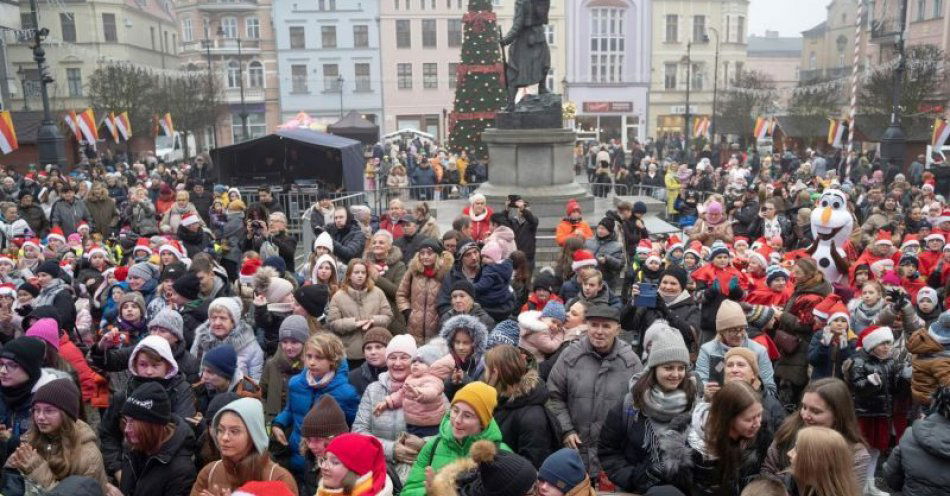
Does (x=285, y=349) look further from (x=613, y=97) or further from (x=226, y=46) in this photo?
(x=226, y=46)

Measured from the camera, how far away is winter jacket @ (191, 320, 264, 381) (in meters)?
6.30

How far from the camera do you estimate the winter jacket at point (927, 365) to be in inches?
225

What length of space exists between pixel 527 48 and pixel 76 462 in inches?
494

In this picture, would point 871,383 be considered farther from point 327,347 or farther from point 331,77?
point 331,77

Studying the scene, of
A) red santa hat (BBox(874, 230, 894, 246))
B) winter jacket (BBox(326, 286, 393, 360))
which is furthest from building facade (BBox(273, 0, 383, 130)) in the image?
winter jacket (BBox(326, 286, 393, 360))

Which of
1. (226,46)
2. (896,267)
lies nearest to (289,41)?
(226,46)

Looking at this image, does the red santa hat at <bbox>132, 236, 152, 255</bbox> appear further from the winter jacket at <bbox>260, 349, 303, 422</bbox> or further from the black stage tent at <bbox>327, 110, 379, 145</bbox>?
the black stage tent at <bbox>327, 110, 379, 145</bbox>

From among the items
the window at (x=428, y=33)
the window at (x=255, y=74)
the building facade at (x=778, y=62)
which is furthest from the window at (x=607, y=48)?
the building facade at (x=778, y=62)

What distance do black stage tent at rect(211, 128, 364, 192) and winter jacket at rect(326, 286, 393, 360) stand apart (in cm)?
1396

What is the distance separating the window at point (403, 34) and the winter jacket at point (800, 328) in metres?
54.5

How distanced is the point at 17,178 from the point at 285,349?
18.7 m

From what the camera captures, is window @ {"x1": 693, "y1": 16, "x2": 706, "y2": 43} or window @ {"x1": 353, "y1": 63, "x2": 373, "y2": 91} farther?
window @ {"x1": 353, "y1": 63, "x2": 373, "y2": 91}

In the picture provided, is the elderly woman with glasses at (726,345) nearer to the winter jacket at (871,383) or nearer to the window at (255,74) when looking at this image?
the winter jacket at (871,383)

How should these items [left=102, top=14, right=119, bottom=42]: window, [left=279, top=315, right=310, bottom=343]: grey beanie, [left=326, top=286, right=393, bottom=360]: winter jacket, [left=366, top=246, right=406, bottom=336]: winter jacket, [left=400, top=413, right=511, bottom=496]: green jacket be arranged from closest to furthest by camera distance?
[left=400, top=413, right=511, bottom=496]: green jacket < [left=279, top=315, right=310, bottom=343]: grey beanie < [left=326, top=286, right=393, bottom=360]: winter jacket < [left=366, top=246, right=406, bottom=336]: winter jacket < [left=102, top=14, right=119, bottom=42]: window
